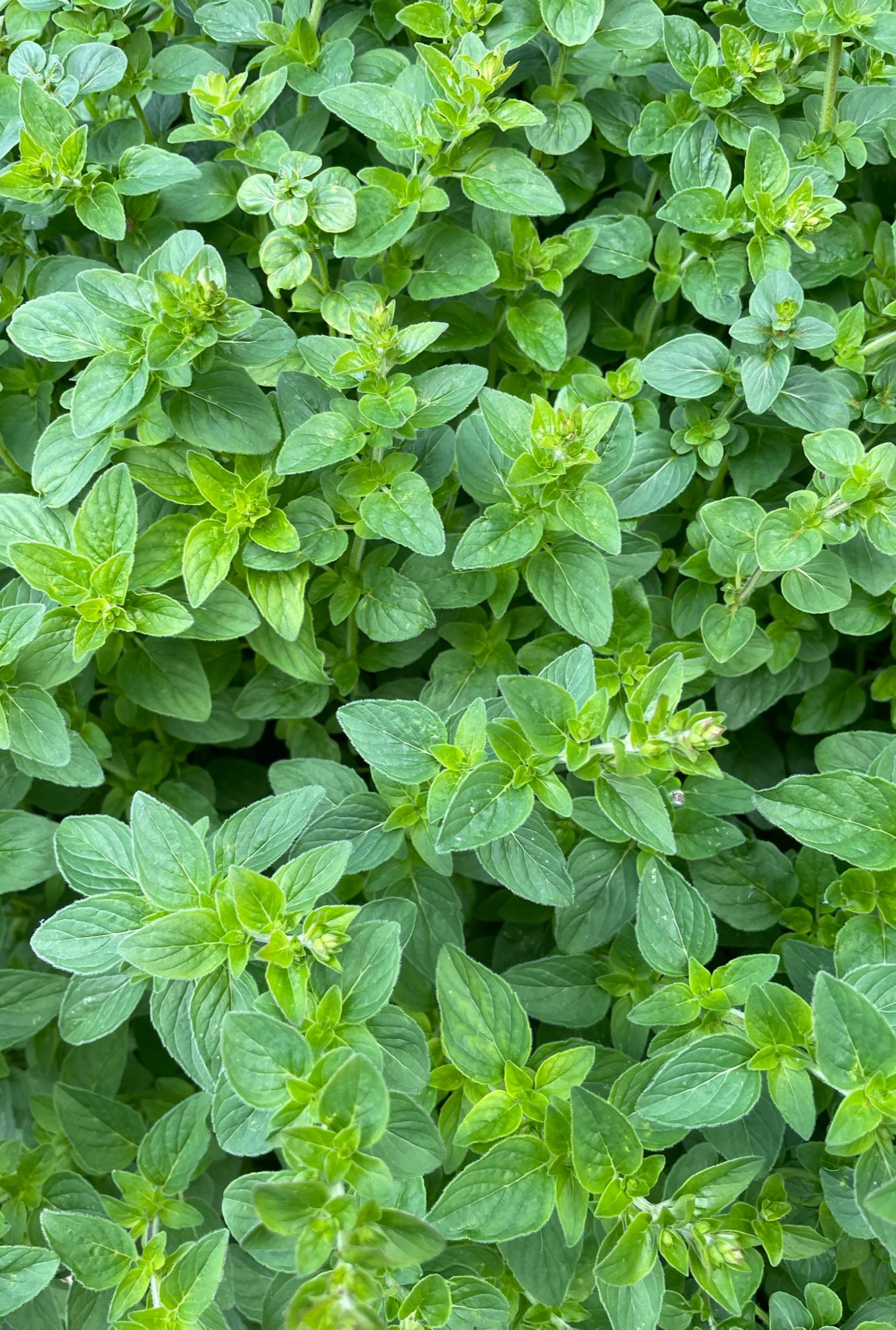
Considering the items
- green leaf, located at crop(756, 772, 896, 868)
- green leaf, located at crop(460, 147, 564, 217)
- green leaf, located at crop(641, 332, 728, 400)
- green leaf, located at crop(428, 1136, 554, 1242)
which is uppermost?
green leaf, located at crop(460, 147, 564, 217)

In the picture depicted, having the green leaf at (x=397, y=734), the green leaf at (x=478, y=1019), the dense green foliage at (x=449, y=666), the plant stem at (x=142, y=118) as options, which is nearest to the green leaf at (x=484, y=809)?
the dense green foliage at (x=449, y=666)

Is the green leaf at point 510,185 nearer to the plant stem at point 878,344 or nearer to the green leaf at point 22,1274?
the plant stem at point 878,344

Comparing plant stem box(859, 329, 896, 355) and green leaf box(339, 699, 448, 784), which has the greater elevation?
plant stem box(859, 329, 896, 355)

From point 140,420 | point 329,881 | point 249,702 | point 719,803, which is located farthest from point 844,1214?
point 140,420

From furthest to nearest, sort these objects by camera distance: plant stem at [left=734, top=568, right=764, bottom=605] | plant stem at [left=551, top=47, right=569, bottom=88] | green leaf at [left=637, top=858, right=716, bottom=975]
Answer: plant stem at [left=551, top=47, right=569, bottom=88]
plant stem at [left=734, top=568, right=764, bottom=605]
green leaf at [left=637, top=858, right=716, bottom=975]

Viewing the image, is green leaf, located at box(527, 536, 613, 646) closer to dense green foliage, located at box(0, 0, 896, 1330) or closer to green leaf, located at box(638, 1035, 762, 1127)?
dense green foliage, located at box(0, 0, 896, 1330)

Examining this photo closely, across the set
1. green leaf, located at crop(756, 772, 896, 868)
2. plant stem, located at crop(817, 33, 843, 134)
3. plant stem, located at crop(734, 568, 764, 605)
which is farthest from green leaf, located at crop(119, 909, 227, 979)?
plant stem, located at crop(817, 33, 843, 134)

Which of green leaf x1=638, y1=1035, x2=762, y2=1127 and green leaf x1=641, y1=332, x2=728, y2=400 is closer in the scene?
green leaf x1=638, y1=1035, x2=762, y2=1127

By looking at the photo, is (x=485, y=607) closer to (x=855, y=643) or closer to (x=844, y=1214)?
(x=855, y=643)
